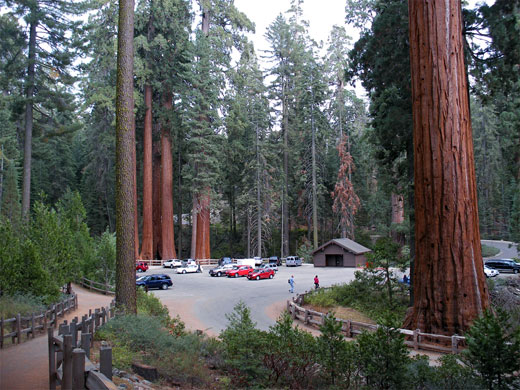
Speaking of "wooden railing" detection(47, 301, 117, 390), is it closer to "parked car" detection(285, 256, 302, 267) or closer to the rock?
the rock

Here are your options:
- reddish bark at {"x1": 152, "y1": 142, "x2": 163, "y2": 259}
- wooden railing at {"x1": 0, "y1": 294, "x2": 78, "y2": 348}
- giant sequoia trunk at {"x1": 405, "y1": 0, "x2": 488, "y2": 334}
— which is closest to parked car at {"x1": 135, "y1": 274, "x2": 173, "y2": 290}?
wooden railing at {"x1": 0, "y1": 294, "x2": 78, "y2": 348}

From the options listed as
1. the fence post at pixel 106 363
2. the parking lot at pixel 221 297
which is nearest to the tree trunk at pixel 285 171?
the parking lot at pixel 221 297

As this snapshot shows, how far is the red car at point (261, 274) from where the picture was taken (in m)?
40.0

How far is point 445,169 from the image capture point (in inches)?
430

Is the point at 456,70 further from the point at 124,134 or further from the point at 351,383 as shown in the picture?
the point at 124,134

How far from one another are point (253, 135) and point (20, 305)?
160 feet

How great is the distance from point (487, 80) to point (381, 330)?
49.1ft

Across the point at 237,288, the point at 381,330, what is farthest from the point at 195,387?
the point at 237,288

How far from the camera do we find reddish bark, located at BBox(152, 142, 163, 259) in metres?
58.1

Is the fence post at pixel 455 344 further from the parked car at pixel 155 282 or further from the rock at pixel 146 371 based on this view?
the parked car at pixel 155 282

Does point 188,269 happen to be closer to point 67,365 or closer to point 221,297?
point 221,297

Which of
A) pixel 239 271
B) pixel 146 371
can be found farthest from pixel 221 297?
pixel 146 371

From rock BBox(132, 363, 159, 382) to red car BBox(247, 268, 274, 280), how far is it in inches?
1254

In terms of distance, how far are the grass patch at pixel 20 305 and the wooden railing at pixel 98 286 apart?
1287 centimetres
